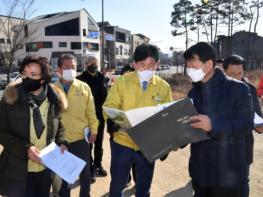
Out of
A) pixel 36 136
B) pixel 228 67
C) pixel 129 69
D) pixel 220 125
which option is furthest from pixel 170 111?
pixel 129 69

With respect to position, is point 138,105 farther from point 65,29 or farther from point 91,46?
point 91,46

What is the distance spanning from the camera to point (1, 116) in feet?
10.2

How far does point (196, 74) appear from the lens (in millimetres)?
2863

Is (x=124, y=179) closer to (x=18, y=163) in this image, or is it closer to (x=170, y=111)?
(x=18, y=163)

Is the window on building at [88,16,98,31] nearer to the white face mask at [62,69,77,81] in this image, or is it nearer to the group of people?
the white face mask at [62,69,77,81]

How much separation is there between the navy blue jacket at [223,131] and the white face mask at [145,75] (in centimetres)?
78

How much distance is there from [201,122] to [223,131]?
0.59ft

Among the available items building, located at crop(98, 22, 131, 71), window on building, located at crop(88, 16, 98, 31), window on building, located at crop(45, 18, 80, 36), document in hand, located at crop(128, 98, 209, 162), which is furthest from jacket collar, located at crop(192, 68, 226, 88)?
building, located at crop(98, 22, 131, 71)

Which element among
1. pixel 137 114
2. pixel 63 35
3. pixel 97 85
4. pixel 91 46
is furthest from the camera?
pixel 91 46

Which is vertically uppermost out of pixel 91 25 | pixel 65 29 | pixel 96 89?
pixel 91 25

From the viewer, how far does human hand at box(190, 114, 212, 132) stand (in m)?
2.65

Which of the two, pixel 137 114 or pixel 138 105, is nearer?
pixel 137 114

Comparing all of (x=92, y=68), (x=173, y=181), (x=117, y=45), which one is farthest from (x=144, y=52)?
(x=117, y=45)

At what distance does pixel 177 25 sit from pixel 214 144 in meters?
48.5
